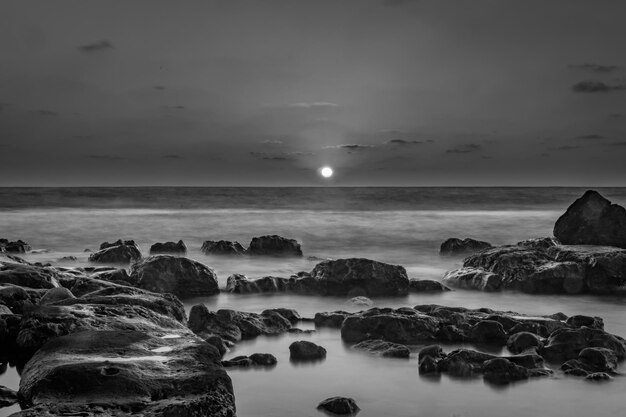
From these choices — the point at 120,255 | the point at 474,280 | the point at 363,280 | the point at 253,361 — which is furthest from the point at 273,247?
the point at 253,361

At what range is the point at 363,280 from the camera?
53.2ft

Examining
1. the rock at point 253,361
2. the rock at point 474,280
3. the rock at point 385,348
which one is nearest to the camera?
the rock at point 253,361

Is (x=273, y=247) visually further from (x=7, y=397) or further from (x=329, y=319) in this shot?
(x=7, y=397)

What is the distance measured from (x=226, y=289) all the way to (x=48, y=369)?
9.85 m

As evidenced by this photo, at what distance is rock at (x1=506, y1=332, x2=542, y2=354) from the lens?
409 inches

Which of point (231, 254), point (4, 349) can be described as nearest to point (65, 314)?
point (4, 349)

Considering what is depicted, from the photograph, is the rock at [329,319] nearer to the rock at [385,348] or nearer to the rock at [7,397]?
the rock at [385,348]

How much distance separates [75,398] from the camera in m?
6.14

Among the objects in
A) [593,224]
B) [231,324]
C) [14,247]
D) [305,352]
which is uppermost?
[593,224]

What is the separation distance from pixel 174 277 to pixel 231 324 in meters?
4.95

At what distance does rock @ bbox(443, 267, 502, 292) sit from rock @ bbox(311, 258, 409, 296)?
1846 mm

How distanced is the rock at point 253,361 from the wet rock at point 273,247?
→ 568 inches

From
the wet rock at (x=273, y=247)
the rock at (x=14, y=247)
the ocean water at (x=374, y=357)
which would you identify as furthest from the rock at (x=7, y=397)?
the rock at (x=14, y=247)

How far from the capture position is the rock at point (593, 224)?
66.4 feet
